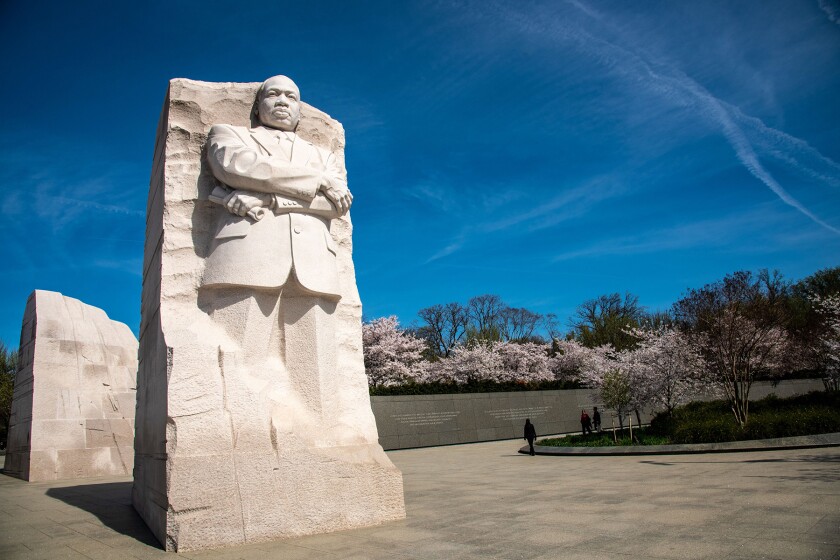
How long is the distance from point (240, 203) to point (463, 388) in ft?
66.1

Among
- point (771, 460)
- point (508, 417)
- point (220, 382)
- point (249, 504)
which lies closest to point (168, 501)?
point (249, 504)

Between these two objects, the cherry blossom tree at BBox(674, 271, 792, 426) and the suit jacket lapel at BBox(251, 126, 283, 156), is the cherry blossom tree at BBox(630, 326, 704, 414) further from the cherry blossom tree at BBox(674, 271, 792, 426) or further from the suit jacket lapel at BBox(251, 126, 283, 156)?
the suit jacket lapel at BBox(251, 126, 283, 156)

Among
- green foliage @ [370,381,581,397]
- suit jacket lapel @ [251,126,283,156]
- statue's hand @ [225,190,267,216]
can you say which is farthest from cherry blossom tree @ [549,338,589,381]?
statue's hand @ [225,190,267,216]

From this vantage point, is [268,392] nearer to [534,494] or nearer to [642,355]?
[534,494]

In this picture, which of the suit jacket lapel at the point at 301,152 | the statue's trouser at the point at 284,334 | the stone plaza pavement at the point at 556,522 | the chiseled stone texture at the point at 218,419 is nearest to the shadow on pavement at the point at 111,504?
the stone plaza pavement at the point at 556,522

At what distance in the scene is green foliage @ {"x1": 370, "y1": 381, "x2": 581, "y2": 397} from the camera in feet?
72.8

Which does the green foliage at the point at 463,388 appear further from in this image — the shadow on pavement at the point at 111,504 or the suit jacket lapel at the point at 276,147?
the suit jacket lapel at the point at 276,147

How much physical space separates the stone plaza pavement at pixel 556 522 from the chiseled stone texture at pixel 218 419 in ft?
0.74

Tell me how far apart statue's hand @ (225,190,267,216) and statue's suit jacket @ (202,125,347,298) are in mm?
74

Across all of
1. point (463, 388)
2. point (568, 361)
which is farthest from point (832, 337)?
point (568, 361)

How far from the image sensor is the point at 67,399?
1151 centimetres

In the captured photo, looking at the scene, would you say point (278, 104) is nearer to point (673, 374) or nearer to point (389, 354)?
point (673, 374)

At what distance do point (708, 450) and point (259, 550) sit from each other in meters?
11.0

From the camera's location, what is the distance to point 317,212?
570 cm
